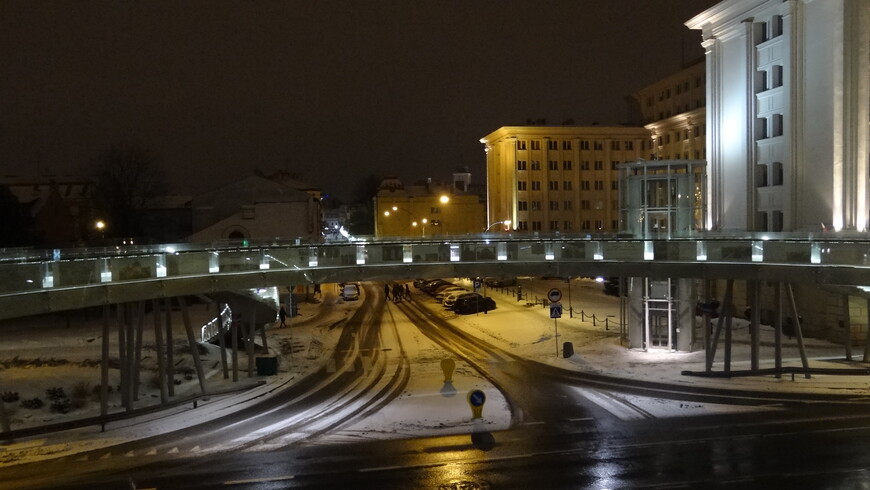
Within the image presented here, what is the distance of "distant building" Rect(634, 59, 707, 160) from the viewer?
7169 centimetres

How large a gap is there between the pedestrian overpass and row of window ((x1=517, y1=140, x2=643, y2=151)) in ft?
175

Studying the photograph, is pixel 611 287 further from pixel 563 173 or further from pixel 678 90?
pixel 678 90

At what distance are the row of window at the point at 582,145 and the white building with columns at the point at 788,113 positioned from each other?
37.1m

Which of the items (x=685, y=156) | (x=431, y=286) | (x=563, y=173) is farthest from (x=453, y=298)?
(x=685, y=156)

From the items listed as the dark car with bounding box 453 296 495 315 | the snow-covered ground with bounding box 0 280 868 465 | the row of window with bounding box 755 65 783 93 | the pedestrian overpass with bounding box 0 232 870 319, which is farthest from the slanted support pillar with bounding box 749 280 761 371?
the dark car with bounding box 453 296 495 315

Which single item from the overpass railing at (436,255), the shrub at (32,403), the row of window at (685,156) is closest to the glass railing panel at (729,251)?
the overpass railing at (436,255)

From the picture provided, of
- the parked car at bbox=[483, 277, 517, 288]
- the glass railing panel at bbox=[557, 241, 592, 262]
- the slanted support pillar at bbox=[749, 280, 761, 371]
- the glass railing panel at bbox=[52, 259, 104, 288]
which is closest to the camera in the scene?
the glass railing panel at bbox=[52, 259, 104, 288]

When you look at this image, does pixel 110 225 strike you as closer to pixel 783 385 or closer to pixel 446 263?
pixel 446 263

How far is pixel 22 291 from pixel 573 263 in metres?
17.1

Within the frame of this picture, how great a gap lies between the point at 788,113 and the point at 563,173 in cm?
4568

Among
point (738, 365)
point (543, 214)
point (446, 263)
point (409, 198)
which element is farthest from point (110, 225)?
point (738, 365)

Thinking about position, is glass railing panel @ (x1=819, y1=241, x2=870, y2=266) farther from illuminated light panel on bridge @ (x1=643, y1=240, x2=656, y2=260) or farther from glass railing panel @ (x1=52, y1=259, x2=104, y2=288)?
glass railing panel @ (x1=52, y1=259, x2=104, y2=288)

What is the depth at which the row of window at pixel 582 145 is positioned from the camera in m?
79.2

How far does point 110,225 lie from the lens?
66.2 meters
